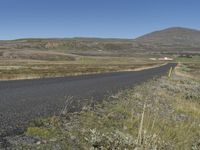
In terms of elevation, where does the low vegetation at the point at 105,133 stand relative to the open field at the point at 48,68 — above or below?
above

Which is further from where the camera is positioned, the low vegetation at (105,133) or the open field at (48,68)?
the open field at (48,68)

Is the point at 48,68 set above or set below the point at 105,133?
below

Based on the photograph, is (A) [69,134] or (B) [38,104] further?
(B) [38,104]

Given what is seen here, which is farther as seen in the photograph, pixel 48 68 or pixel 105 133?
pixel 48 68

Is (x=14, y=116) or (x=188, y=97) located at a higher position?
(x=14, y=116)

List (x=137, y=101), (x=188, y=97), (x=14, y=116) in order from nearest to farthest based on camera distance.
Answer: (x=14, y=116)
(x=137, y=101)
(x=188, y=97)

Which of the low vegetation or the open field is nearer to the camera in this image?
the low vegetation

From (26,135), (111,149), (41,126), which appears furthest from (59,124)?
(111,149)

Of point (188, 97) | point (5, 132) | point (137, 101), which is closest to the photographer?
point (5, 132)

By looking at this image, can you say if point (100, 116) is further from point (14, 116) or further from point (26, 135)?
point (26, 135)

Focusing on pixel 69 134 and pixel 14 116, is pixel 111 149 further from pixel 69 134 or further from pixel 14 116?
pixel 14 116

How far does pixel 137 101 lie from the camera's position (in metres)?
16.5

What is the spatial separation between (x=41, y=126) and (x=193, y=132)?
4.76 metres

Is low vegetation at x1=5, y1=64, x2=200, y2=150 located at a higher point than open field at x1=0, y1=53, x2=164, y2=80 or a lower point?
higher
